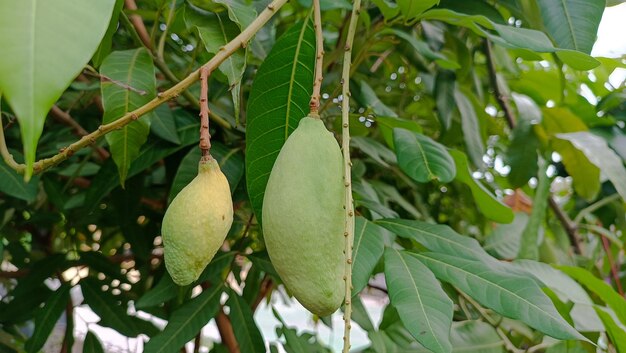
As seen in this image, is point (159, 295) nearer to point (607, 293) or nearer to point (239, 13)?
point (239, 13)

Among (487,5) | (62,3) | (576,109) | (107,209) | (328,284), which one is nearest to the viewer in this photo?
(62,3)

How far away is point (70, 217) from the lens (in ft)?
2.83

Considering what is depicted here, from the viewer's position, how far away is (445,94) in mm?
871

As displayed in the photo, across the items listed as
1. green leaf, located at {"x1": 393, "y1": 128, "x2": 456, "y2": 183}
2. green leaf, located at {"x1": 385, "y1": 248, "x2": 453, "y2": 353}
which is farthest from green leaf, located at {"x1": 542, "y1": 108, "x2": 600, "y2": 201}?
green leaf, located at {"x1": 385, "y1": 248, "x2": 453, "y2": 353}

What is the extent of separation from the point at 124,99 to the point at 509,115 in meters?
0.73

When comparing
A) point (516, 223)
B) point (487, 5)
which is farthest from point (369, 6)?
point (516, 223)

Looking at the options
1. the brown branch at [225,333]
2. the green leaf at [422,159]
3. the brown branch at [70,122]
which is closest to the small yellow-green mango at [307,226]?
the green leaf at [422,159]

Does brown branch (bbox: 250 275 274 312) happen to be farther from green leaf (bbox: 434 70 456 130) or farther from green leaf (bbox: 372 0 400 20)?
green leaf (bbox: 372 0 400 20)

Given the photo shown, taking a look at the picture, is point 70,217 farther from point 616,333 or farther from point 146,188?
point 616,333

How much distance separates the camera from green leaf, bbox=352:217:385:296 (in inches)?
20.3

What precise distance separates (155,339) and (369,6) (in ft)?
1.50

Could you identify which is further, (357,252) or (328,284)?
(357,252)

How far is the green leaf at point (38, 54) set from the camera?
23 centimetres

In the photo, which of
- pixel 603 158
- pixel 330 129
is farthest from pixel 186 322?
pixel 603 158
